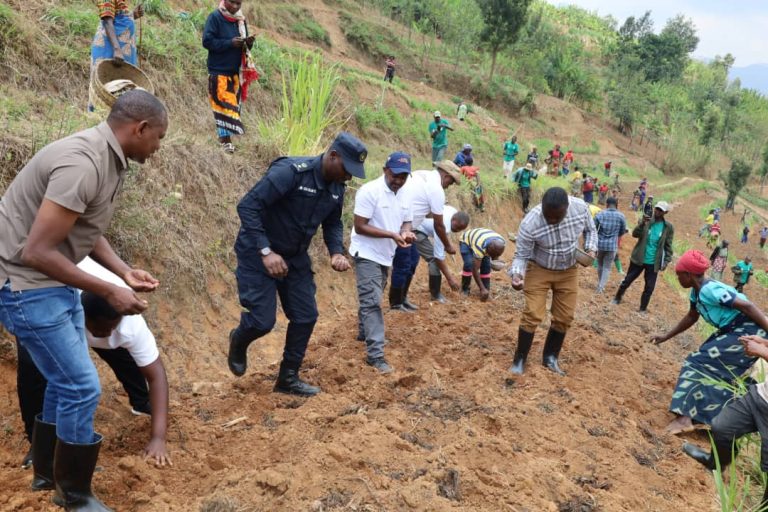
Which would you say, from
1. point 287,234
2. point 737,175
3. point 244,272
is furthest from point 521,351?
point 737,175

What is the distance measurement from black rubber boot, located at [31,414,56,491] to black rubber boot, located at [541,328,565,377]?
12.5 feet

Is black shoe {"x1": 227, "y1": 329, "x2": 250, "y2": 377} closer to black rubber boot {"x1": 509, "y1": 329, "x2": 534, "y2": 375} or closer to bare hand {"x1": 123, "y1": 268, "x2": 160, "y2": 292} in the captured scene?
bare hand {"x1": 123, "y1": 268, "x2": 160, "y2": 292}

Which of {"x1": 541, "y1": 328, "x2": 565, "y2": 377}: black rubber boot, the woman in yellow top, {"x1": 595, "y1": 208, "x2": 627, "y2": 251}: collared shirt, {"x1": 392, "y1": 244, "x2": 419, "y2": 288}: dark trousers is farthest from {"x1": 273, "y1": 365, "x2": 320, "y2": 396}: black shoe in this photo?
{"x1": 595, "y1": 208, "x2": 627, "y2": 251}: collared shirt

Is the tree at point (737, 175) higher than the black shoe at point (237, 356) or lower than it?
lower

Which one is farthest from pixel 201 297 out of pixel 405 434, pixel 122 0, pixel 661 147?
pixel 661 147

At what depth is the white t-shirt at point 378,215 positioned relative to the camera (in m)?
4.58

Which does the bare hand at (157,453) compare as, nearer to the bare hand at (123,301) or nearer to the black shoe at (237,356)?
the black shoe at (237,356)

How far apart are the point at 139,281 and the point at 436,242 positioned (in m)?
4.53

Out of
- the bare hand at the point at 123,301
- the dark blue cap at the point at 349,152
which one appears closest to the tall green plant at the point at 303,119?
the dark blue cap at the point at 349,152

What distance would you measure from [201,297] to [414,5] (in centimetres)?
3146

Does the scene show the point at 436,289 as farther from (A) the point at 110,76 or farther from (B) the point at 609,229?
(A) the point at 110,76

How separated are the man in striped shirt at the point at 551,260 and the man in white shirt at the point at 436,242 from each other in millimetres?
1738

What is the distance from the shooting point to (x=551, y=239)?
4.64m

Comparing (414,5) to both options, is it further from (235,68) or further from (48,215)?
(48,215)
